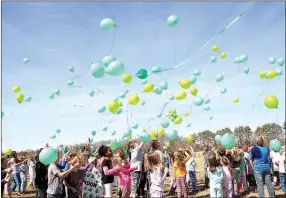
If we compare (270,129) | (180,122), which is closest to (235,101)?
(180,122)

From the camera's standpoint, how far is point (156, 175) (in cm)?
592

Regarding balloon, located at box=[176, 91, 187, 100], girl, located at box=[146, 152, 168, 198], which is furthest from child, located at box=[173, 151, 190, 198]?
balloon, located at box=[176, 91, 187, 100]

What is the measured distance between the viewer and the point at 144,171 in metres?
7.72

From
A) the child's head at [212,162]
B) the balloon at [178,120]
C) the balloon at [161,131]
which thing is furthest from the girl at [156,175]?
the balloon at [178,120]

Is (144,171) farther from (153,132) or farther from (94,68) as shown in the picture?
(94,68)

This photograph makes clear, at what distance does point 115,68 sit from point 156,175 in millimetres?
2362

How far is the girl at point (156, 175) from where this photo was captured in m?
5.90

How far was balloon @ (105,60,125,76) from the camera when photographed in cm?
627

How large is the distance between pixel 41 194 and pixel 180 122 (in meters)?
5.10

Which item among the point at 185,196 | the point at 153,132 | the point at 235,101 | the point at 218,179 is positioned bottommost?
the point at 185,196

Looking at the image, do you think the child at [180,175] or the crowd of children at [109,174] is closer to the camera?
the crowd of children at [109,174]

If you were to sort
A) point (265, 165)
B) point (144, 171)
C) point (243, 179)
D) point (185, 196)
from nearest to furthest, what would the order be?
point (265, 165)
point (185, 196)
point (144, 171)
point (243, 179)

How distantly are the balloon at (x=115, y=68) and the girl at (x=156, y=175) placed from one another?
187cm

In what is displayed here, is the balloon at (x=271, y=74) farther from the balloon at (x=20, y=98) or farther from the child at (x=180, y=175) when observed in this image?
the balloon at (x=20, y=98)
